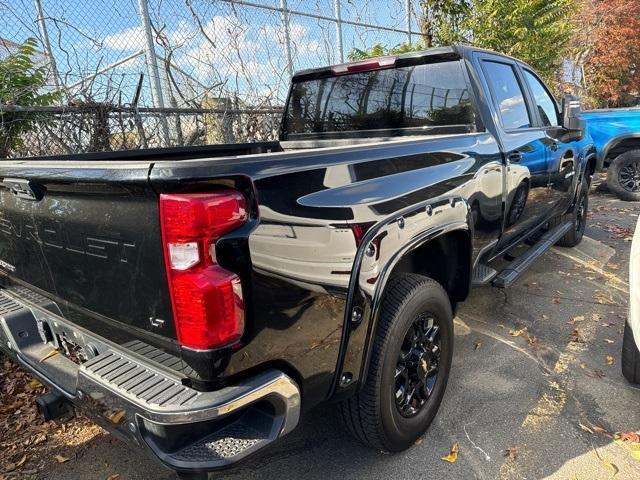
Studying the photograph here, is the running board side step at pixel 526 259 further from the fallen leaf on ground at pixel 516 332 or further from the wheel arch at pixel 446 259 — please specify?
the wheel arch at pixel 446 259

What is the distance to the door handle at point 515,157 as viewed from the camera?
320 centimetres

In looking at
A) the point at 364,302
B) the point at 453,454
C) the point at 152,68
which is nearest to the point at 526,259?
the point at 453,454

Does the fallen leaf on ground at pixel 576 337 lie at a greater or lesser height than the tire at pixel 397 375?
lesser

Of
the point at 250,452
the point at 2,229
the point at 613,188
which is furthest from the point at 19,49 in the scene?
the point at 613,188

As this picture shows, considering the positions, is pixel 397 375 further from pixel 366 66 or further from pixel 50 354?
pixel 366 66

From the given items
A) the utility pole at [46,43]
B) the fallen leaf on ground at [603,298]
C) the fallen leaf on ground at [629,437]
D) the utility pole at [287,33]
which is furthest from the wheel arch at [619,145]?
the utility pole at [46,43]

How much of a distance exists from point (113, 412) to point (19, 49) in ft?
13.0

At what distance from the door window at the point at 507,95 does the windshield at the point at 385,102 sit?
0.35 meters

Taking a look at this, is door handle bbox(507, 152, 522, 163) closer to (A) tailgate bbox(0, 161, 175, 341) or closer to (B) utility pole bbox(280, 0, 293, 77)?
(A) tailgate bbox(0, 161, 175, 341)

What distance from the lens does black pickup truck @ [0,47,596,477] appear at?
1456mm

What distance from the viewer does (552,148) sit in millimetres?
4047

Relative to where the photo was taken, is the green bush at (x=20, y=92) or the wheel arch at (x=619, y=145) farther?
the wheel arch at (x=619, y=145)

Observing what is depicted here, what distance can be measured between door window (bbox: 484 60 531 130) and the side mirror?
79 centimetres

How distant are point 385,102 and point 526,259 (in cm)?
168
